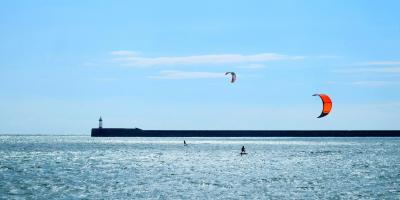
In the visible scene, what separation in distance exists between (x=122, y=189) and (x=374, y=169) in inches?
1103

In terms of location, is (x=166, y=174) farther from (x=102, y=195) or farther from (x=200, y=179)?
(x=102, y=195)

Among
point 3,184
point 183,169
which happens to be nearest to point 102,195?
point 3,184

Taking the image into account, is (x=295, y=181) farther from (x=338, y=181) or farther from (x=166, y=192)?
(x=166, y=192)

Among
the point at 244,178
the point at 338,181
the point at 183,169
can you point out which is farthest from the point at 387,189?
the point at 183,169

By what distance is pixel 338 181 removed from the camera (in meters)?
48.6

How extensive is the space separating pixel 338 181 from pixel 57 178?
19.6 m

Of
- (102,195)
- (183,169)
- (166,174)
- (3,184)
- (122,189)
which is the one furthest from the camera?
(183,169)

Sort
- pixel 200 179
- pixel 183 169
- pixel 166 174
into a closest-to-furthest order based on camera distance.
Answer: pixel 200 179
pixel 166 174
pixel 183 169

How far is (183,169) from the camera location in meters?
61.6

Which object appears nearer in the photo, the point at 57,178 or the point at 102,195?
the point at 102,195

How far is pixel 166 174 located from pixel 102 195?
52.5ft

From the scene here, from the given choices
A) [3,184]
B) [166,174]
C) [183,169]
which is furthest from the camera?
[183,169]

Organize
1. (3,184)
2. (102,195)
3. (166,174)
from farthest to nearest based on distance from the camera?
(166,174)
(3,184)
(102,195)

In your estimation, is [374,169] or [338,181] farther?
[374,169]
